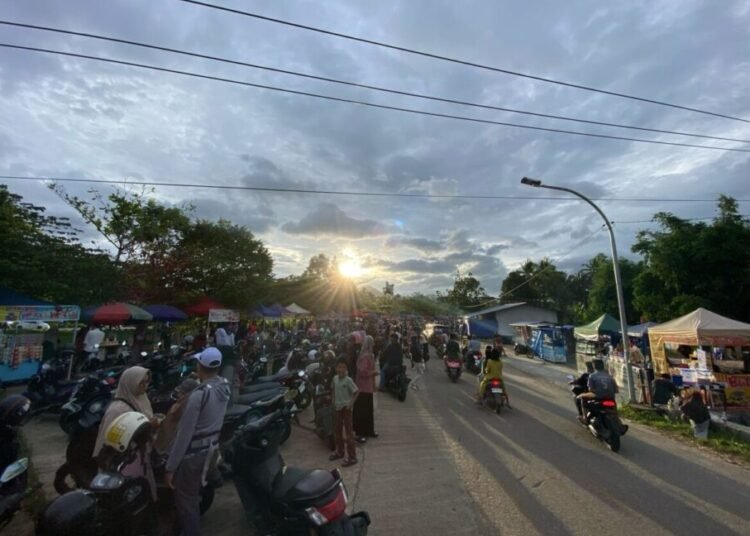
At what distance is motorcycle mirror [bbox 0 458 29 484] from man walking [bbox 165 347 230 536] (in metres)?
1.37

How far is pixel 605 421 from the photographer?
6324 mm

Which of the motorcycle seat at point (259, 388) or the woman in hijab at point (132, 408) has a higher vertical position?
the woman in hijab at point (132, 408)

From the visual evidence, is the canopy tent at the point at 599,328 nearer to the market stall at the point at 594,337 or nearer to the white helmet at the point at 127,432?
the market stall at the point at 594,337

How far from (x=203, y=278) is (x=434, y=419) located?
22788 millimetres

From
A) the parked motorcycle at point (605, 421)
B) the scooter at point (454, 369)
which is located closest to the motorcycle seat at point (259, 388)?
the parked motorcycle at point (605, 421)

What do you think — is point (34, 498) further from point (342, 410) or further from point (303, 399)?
point (303, 399)

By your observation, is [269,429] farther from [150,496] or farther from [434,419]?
[434,419]

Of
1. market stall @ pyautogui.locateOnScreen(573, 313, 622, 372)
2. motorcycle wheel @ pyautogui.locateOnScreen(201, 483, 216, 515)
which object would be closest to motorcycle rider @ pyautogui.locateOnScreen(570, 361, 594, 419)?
motorcycle wheel @ pyautogui.locateOnScreen(201, 483, 216, 515)

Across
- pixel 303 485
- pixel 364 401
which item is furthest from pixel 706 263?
pixel 303 485

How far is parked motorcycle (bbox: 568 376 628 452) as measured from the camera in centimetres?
618

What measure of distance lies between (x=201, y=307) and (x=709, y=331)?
24054 mm

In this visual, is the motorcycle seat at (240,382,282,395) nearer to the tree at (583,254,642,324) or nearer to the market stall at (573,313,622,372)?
the market stall at (573,313,622,372)

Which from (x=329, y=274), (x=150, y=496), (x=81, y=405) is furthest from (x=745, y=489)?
(x=329, y=274)

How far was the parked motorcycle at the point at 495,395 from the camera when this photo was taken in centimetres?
852
